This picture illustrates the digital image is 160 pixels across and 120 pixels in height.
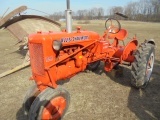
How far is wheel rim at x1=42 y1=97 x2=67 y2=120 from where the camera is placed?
311 cm

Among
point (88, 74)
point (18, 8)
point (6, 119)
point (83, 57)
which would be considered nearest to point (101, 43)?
point (83, 57)

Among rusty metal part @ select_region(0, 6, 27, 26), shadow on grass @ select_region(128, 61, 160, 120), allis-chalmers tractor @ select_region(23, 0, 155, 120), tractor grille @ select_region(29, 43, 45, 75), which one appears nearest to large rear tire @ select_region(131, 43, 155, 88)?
allis-chalmers tractor @ select_region(23, 0, 155, 120)

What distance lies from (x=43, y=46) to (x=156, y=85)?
3.30 m

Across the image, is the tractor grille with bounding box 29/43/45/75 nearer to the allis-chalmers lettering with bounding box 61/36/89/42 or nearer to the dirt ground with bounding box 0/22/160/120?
the allis-chalmers lettering with bounding box 61/36/89/42

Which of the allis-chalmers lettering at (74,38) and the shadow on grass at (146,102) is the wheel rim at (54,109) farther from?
the shadow on grass at (146,102)

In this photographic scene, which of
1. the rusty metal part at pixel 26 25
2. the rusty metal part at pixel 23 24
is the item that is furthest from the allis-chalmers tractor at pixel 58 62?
the rusty metal part at pixel 26 25

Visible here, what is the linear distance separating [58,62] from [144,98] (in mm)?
2150

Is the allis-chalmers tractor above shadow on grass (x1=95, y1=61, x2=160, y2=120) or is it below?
above

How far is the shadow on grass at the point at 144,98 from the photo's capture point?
12.5 ft

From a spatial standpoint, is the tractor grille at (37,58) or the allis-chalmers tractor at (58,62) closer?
the allis-chalmers tractor at (58,62)

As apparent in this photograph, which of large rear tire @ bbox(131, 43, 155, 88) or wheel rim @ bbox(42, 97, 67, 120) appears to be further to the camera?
large rear tire @ bbox(131, 43, 155, 88)

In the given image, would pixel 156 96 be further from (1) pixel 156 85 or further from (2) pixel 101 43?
(2) pixel 101 43

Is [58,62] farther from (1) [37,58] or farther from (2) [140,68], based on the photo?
(2) [140,68]

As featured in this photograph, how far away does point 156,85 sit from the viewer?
5.14 meters
